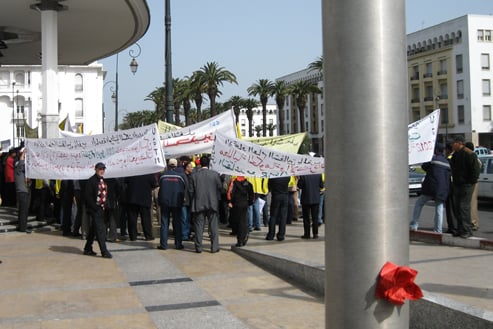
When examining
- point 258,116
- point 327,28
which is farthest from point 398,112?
point 258,116

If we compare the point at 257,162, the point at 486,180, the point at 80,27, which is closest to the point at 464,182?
the point at 257,162

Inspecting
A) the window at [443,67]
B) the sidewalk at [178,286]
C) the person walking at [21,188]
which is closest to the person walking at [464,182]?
the sidewalk at [178,286]

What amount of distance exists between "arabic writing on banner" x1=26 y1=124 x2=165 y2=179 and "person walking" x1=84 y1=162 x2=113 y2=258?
76 cm

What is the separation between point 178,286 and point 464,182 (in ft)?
19.7

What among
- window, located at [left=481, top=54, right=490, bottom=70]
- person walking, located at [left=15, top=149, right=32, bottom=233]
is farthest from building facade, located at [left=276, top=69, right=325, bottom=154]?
person walking, located at [left=15, top=149, right=32, bottom=233]

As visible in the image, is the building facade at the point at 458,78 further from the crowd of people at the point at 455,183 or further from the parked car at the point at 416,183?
the crowd of people at the point at 455,183

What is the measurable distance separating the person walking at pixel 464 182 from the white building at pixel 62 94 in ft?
271

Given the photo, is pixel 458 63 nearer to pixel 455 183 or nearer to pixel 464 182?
pixel 455 183

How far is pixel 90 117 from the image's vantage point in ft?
308

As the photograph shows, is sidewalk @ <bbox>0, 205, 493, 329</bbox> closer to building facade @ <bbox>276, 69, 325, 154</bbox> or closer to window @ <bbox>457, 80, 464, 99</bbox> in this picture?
window @ <bbox>457, 80, 464, 99</bbox>

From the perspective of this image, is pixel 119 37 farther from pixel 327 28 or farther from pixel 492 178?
pixel 327 28

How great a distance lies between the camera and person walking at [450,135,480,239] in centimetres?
1077

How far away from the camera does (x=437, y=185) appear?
38.0 feet

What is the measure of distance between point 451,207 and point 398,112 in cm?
1043
